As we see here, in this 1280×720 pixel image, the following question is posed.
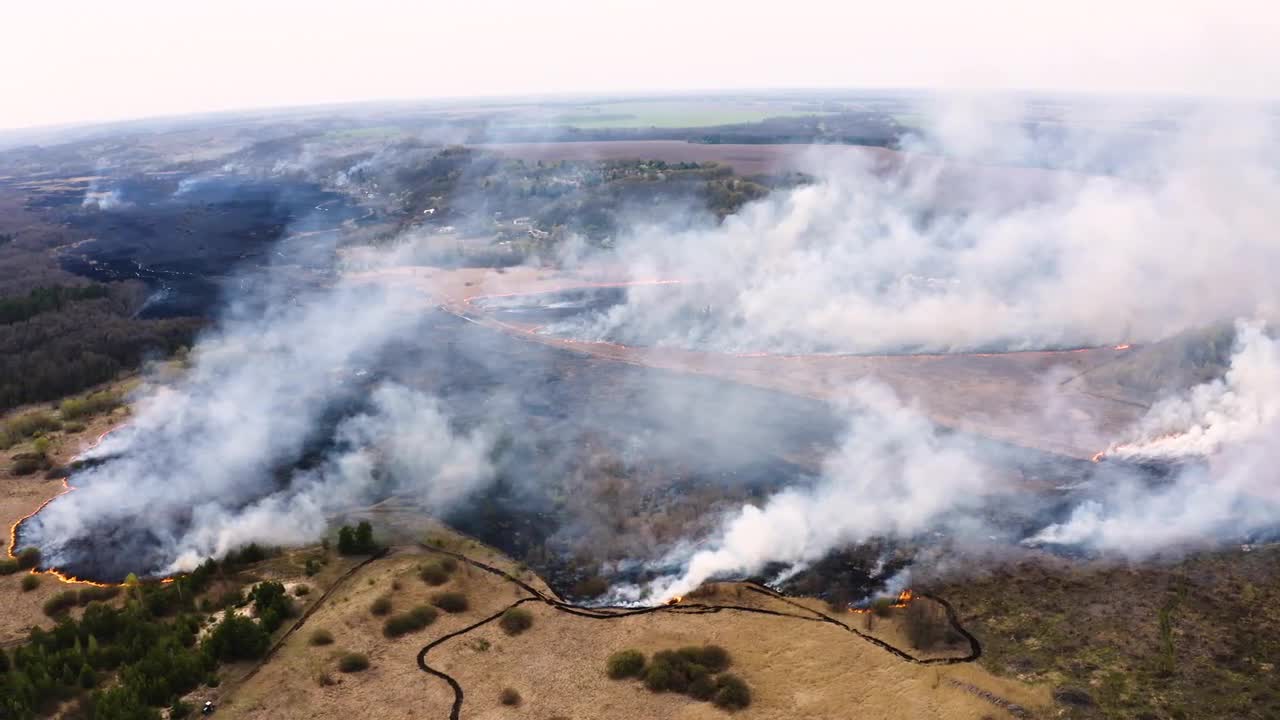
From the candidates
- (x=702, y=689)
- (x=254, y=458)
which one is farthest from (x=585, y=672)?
→ (x=254, y=458)

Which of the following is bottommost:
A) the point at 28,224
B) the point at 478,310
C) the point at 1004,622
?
the point at 1004,622

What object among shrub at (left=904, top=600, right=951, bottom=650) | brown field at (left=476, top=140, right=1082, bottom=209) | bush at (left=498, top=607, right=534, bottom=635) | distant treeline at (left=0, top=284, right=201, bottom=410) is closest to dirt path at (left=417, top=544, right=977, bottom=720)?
shrub at (left=904, top=600, right=951, bottom=650)

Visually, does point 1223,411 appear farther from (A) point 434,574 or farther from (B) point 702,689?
(A) point 434,574

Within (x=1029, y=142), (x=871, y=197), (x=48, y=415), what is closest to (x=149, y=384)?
(x=48, y=415)

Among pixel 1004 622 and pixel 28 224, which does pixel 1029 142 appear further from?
pixel 28 224

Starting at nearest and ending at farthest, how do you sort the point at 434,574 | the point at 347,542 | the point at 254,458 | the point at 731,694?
the point at 731,694 < the point at 434,574 < the point at 347,542 < the point at 254,458

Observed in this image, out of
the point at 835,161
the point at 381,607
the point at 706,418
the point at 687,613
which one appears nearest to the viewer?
the point at 687,613
